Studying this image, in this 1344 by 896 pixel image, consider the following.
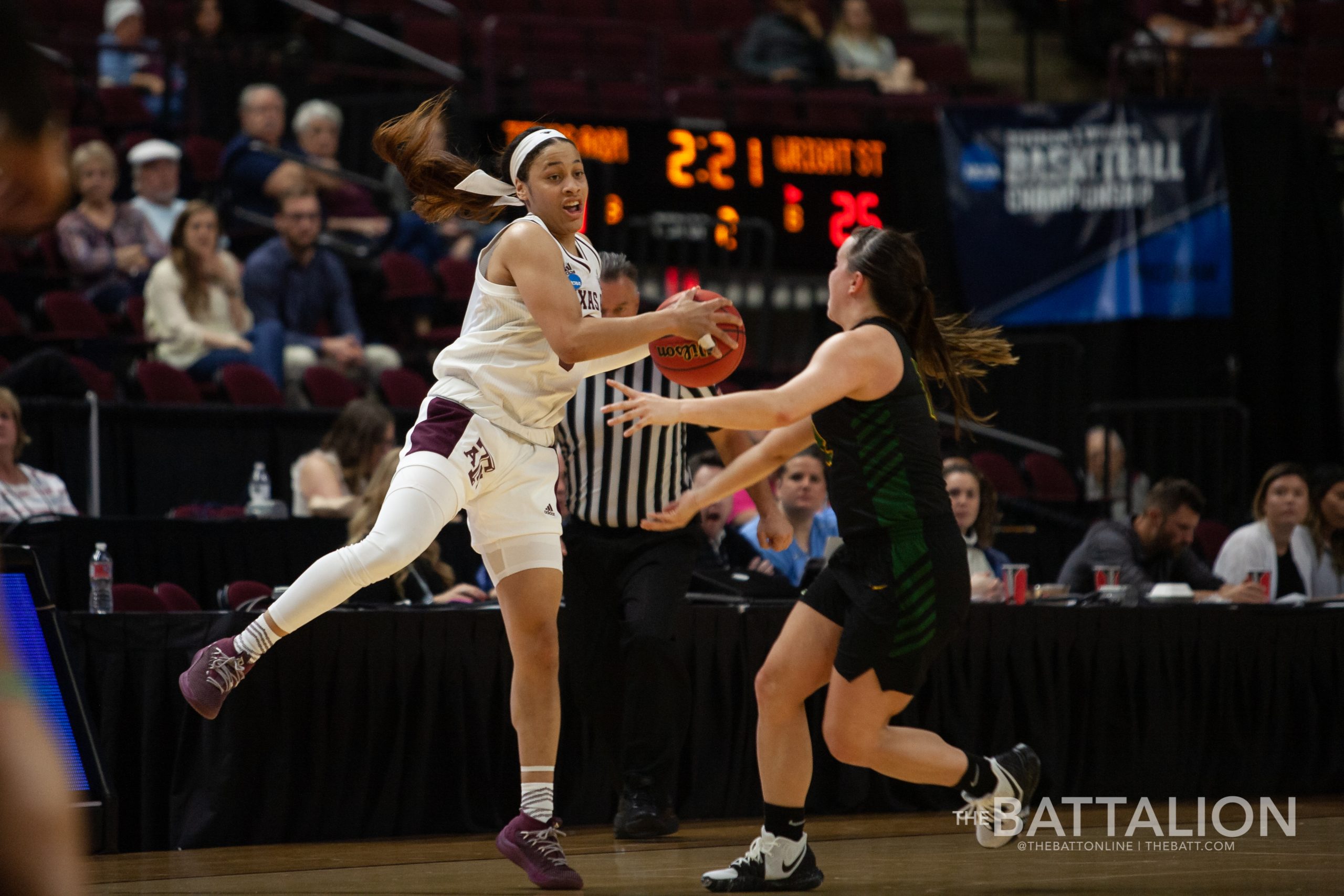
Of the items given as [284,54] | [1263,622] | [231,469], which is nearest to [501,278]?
[1263,622]

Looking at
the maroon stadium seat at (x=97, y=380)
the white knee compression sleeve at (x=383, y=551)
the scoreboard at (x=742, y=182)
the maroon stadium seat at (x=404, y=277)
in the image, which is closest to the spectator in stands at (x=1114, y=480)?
the scoreboard at (x=742, y=182)

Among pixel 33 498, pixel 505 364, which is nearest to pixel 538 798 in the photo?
pixel 505 364

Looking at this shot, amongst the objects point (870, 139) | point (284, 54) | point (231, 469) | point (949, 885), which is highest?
point (284, 54)

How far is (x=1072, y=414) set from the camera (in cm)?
1214

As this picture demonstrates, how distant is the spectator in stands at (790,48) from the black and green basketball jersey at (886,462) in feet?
29.8

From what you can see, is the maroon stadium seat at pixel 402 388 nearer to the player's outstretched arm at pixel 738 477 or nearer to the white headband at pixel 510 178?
the white headband at pixel 510 178

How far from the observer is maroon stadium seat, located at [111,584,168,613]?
242 inches

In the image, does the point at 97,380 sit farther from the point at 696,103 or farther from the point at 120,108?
the point at 696,103

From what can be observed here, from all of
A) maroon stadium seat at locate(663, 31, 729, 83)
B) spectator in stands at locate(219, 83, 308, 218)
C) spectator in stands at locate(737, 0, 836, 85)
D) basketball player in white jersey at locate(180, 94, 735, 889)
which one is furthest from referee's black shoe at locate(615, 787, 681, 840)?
maroon stadium seat at locate(663, 31, 729, 83)

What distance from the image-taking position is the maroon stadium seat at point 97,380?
8.71 metres

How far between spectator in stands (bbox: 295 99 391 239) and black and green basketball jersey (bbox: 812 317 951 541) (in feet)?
24.1

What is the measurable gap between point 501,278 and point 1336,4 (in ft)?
40.2

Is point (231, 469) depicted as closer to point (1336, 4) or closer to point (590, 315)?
point (590, 315)

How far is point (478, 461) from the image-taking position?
4.15 m
